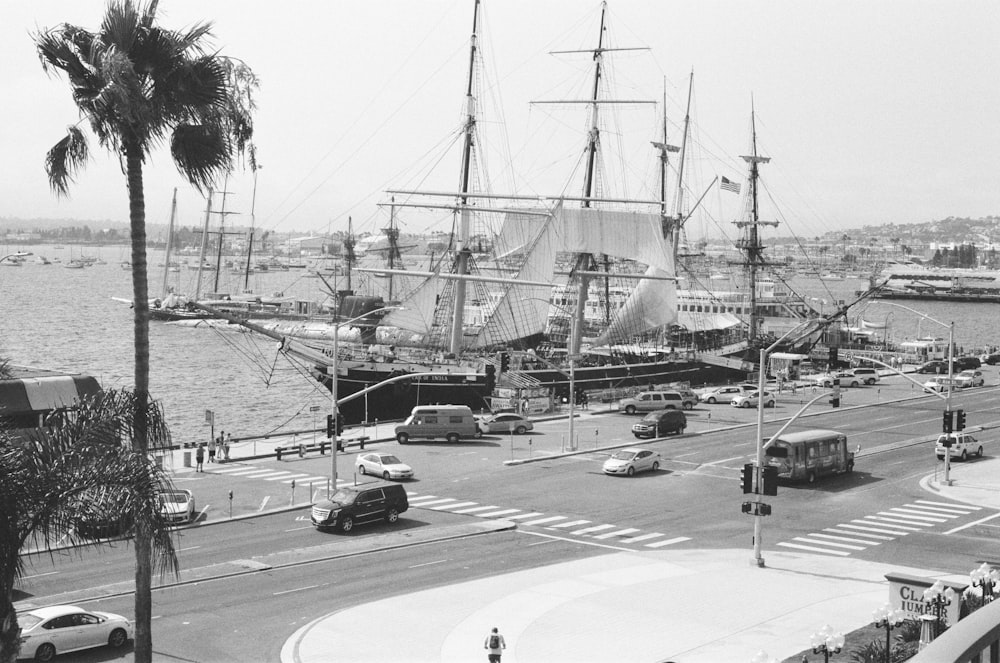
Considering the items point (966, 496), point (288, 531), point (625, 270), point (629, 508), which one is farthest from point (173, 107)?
point (625, 270)

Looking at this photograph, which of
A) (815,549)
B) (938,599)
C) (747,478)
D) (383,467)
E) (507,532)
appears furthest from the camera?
(383,467)

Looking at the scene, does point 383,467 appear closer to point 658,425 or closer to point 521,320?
point 658,425

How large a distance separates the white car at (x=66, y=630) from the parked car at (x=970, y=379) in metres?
77.0

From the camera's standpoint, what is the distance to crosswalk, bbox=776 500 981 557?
3578 cm

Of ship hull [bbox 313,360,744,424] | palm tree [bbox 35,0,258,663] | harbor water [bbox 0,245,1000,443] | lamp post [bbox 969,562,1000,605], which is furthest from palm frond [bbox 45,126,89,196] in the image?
ship hull [bbox 313,360,744,424]

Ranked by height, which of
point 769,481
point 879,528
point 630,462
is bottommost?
point 879,528

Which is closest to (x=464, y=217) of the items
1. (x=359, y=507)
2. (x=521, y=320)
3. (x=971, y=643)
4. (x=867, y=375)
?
(x=521, y=320)

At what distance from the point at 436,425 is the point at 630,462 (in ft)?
39.5

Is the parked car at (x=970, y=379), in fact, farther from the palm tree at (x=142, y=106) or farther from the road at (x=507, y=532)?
the palm tree at (x=142, y=106)

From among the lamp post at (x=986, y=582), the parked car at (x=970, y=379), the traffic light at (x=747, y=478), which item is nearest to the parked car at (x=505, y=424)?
the traffic light at (x=747, y=478)

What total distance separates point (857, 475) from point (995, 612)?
44.7m

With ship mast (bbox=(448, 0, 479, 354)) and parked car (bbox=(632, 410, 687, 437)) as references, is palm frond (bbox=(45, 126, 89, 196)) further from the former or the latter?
ship mast (bbox=(448, 0, 479, 354))

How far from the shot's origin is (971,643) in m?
5.83

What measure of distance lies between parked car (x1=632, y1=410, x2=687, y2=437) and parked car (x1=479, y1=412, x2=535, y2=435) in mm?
5652
